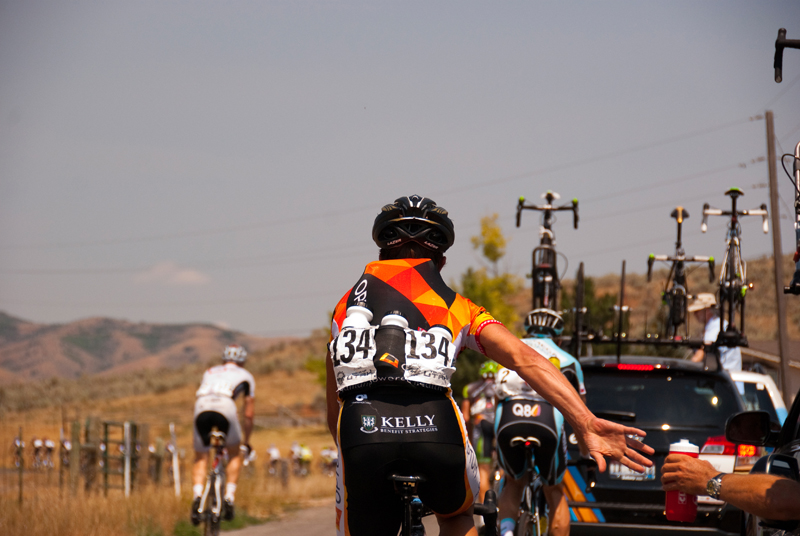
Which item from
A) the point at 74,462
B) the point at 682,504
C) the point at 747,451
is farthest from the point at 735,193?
the point at 682,504

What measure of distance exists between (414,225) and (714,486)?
1.69m

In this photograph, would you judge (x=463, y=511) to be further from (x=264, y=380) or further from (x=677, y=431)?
(x=264, y=380)

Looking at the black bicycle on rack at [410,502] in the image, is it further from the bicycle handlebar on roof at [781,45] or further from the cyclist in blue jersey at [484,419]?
the cyclist in blue jersey at [484,419]

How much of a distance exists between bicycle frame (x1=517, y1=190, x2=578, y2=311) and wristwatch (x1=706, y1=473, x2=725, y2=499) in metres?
11.6

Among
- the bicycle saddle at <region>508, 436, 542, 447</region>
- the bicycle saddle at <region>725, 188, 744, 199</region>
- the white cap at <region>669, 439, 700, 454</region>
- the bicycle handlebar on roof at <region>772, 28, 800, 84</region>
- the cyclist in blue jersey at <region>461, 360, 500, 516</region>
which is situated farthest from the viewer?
the bicycle saddle at <region>725, 188, 744, 199</region>

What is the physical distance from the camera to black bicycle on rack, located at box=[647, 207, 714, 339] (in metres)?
15.9

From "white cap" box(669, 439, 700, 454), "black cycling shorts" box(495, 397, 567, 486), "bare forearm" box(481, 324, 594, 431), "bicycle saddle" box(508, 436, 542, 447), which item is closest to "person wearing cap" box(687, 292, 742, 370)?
"black cycling shorts" box(495, 397, 567, 486)

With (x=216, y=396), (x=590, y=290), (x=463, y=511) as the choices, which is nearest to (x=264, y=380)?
(x=590, y=290)

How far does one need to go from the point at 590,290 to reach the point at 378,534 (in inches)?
1157

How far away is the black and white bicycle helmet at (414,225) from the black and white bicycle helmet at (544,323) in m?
3.31

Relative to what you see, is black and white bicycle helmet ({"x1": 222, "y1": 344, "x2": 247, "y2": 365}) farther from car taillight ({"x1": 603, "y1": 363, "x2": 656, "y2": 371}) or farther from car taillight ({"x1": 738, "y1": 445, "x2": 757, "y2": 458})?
car taillight ({"x1": 738, "y1": 445, "x2": 757, "y2": 458})

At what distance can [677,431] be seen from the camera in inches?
304

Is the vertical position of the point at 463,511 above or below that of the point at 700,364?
below

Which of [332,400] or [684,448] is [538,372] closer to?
[684,448]
